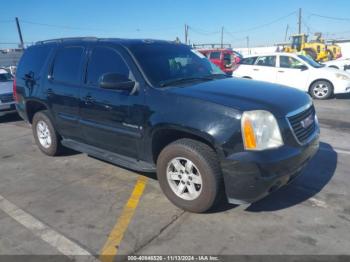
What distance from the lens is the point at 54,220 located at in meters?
3.61

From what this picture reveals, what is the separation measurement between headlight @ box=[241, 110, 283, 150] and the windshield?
1203mm

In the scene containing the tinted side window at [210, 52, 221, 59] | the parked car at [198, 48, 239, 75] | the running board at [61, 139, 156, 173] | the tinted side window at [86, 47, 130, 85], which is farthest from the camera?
the tinted side window at [210, 52, 221, 59]

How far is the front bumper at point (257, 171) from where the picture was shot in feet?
10.1

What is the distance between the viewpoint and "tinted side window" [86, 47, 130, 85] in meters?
4.19

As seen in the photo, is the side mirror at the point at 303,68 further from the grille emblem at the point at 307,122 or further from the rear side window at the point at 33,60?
the rear side window at the point at 33,60

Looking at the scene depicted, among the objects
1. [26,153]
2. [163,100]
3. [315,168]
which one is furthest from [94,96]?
[315,168]

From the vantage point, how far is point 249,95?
11.5 feet

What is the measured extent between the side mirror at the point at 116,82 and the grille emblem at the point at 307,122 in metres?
1.98

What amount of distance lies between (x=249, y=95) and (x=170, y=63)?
130 cm

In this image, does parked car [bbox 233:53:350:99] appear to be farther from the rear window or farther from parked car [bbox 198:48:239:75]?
the rear window

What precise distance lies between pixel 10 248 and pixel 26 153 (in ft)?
11.3

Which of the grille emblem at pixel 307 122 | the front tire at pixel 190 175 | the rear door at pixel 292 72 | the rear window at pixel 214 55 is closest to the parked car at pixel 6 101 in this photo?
the front tire at pixel 190 175

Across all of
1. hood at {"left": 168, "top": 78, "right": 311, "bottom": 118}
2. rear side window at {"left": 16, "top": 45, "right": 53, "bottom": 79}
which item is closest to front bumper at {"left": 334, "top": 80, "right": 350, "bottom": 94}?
hood at {"left": 168, "top": 78, "right": 311, "bottom": 118}

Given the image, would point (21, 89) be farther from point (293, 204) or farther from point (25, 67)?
point (293, 204)
